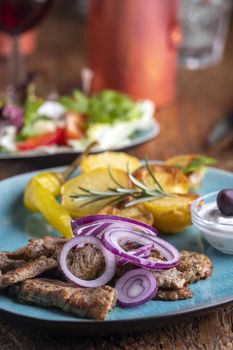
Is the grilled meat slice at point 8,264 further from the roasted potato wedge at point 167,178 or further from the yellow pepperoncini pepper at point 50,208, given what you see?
the roasted potato wedge at point 167,178

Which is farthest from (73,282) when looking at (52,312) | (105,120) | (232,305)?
(105,120)

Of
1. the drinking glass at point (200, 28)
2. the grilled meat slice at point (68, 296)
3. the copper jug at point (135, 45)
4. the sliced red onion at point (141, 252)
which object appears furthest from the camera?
the drinking glass at point (200, 28)

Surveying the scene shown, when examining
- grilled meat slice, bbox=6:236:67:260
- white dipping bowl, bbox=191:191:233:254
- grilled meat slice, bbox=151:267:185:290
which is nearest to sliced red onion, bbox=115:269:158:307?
grilled meat slice, bbox=151:267:185:290

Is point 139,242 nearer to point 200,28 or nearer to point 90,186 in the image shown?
point 90,186

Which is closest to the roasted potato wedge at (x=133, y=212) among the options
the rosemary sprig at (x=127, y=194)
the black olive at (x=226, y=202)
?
the rosemary sprig at (x=127, y=194)

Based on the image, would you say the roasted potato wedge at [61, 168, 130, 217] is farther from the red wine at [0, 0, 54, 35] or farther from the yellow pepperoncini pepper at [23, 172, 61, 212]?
the red wine at [0, 0, 54, 35]

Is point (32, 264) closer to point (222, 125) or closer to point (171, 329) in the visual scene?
point (171, 329)
